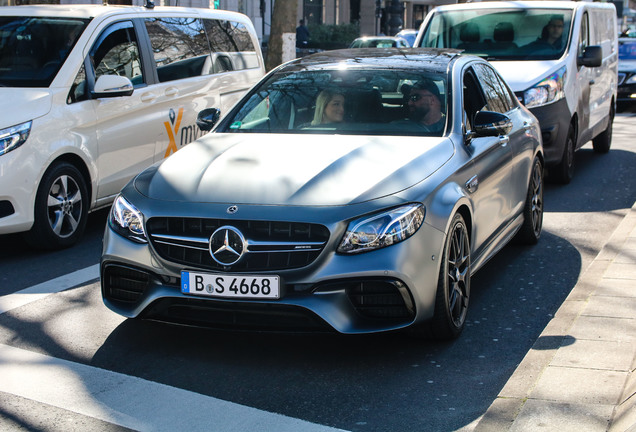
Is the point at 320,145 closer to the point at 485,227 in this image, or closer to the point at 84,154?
the point at 485,227

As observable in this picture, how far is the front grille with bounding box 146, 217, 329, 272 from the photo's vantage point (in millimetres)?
4637

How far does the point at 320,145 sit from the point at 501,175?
1.49 m

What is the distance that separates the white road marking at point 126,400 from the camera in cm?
412

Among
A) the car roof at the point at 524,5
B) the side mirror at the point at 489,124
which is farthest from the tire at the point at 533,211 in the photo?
the car roof at the point at 524,5

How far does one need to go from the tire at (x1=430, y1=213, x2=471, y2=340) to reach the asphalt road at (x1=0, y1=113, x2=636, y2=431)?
108 millimetres

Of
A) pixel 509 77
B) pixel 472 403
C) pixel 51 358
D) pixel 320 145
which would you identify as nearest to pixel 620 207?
pixel 509 77

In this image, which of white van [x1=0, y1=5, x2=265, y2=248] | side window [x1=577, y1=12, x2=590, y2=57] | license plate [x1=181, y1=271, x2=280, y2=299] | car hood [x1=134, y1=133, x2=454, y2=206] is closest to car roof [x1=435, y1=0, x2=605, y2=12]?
side window [x1=577, y1=12, x2=590, y2=57]

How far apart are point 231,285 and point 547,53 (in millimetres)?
7335

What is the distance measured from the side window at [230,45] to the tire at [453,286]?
5.20 metres

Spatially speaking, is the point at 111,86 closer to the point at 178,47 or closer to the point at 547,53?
the point at 178,47

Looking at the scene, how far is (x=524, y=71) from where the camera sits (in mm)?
10531

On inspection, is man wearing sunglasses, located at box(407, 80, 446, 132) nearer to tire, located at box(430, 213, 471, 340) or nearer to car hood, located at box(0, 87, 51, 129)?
tire, located at box(430, 213, 471, 340)

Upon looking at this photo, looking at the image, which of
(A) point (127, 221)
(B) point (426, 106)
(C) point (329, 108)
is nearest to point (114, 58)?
(C) point (329, 108)

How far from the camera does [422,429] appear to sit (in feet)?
13.5
